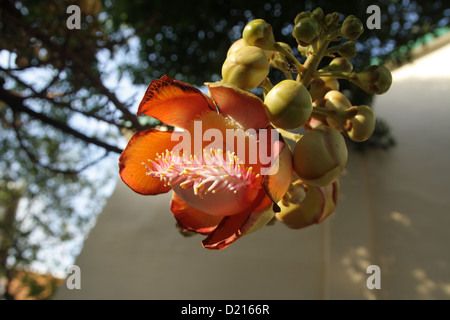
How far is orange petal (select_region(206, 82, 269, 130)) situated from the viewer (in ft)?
1.69

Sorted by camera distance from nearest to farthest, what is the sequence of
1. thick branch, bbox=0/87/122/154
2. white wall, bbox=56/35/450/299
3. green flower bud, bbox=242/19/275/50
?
green flower bud, bbox=242/19/275/50 < thick branch, bbox=0/87/122/154 < white wall, bbox=56/35/450/299

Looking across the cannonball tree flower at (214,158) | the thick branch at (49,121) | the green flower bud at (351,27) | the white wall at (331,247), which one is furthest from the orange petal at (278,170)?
the white wall at (331,247)

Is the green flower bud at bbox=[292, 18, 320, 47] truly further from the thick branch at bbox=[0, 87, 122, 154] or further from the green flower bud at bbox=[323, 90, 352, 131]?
the thick branch at bbox=[0, 87, 122, 154]

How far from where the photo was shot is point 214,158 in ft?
1.71

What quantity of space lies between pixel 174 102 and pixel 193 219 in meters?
0.21

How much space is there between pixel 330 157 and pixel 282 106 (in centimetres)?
10

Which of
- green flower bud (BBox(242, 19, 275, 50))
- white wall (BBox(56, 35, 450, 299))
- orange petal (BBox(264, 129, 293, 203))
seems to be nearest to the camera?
orange petal (BBox(264, 129, 293, 203))

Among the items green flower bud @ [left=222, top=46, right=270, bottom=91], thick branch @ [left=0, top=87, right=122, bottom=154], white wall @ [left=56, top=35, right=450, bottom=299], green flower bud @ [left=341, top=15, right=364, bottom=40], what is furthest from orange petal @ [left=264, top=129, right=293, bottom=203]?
white wall @ [left=56, top=35, right=450, bottom=299]

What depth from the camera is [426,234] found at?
1.93m

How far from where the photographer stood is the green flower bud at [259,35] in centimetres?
59

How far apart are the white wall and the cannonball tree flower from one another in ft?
5.15

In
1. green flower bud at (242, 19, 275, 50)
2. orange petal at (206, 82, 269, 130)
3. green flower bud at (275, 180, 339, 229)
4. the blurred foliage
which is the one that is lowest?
green flower bud at (275, 180, 339, 229)

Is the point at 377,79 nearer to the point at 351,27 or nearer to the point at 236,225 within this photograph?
the point at 351,27
